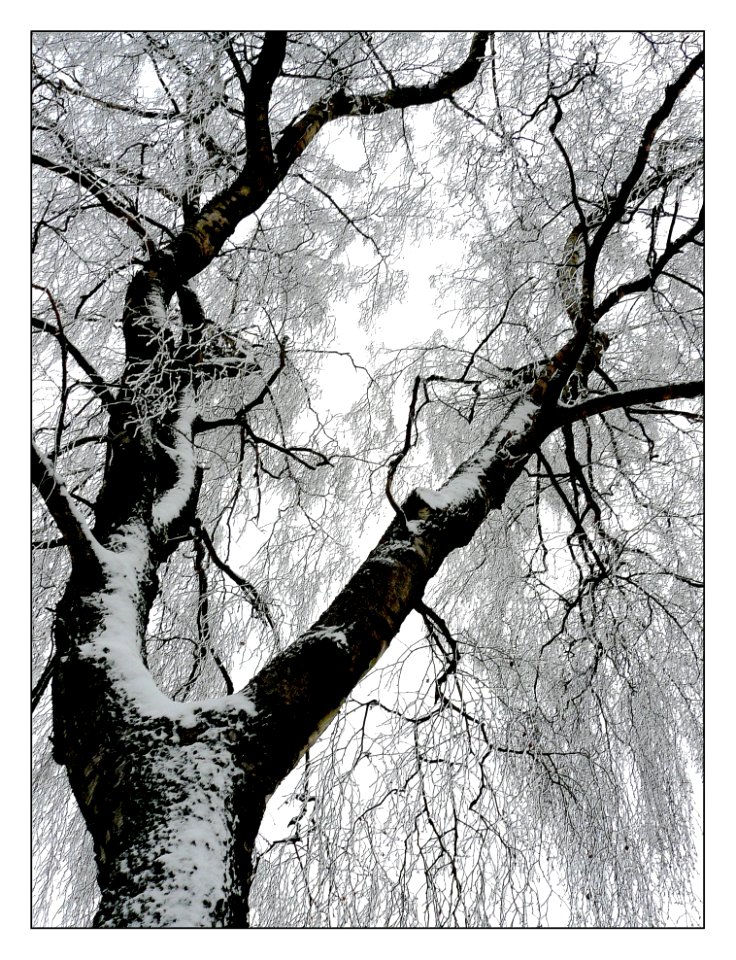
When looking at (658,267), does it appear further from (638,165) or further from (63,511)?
(63,511)

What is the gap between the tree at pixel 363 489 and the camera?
1219 mm

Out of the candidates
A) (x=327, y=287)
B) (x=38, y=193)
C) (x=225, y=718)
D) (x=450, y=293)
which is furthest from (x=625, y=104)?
(x=225, y=718)

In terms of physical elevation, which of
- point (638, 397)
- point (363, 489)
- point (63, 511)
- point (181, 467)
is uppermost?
point (363, 489)

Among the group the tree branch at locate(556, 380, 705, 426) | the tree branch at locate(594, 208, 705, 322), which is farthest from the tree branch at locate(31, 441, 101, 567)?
the tree branch at locate(594, 208, 705, 322)

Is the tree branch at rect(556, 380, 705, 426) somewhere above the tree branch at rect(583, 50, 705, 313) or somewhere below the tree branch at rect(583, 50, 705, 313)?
below

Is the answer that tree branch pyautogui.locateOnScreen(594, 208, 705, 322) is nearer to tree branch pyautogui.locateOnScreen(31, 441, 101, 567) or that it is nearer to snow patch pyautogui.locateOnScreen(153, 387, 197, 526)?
snow patch pyautogui.locateOnScreen(153, 387, 197, 526)

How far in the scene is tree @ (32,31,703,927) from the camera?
48.0 inches

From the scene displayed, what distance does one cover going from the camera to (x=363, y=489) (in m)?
2.78

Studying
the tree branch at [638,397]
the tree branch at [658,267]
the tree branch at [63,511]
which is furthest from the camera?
the tree branch at [658,267]

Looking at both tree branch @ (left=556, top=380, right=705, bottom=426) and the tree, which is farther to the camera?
tree branch @ (left=556, top=380, right=705, bottom=426)

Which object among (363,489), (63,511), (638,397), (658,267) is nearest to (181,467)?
(63,511)

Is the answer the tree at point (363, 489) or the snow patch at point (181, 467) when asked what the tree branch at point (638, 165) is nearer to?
the tree at point (363, 489)

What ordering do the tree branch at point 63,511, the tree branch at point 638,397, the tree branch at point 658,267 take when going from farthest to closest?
the tree branch at point 658,267 < the tree branch at point 638,397 < the tree branch at point 63,511

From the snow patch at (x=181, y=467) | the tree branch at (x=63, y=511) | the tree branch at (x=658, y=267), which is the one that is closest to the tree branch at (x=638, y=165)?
the tree branch at (x=658, y=267)
